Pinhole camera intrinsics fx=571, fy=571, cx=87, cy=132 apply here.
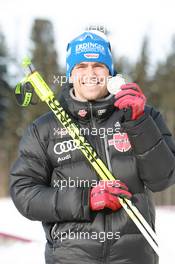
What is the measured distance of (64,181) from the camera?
2.54m

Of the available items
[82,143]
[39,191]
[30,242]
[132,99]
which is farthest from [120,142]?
[30,242]

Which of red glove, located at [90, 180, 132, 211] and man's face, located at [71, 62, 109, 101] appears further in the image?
man's face, located at [71, 62, 109, 101]

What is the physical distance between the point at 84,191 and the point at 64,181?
0.12 m

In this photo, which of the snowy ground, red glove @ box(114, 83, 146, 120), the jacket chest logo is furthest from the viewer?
the snowy ground

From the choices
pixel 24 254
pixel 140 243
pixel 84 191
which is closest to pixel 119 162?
pixel 84 191

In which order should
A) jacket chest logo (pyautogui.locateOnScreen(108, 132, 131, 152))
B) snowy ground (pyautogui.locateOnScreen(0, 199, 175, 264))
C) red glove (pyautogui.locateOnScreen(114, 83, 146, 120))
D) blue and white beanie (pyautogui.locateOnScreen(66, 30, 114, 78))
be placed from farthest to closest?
snowy ground (pyautogui.locateOnScreen(0, 199, 175, 264)), blue and white beanie (pyautogui.locateOnScreen(66, 30, 114, 78)), jacket chest logo (pyautogui.locateOnScreen(108, 132, 131, 152)), red glove (pyautogui.locateOnScreen(114, 83, 146, 120))

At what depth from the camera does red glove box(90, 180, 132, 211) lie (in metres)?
2.40

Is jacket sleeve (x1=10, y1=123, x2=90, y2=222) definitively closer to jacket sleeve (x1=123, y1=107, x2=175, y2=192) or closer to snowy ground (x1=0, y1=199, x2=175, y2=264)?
jacket sleeve (x1=123, y1=107, x2=175, y2=192)

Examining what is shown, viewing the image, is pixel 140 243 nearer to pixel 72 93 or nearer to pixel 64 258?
pixel 64 258

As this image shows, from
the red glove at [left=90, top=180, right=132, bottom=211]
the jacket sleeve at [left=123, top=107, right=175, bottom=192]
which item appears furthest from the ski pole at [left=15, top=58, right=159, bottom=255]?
the jacket sleeve at [left=123, top=107, right=175, bottom=192]

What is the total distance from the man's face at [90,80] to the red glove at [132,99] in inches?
7.5

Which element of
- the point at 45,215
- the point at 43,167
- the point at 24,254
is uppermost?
the point at 43,167

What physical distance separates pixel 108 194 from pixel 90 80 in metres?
0.53

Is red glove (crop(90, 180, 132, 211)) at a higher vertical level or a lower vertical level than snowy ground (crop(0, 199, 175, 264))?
higher
